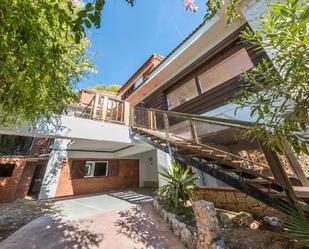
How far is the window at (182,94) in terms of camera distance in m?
7.67

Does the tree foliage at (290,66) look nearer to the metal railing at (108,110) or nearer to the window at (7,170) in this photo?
the metal railing at (108,110)

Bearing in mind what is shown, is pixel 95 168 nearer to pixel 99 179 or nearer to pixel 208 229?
pixel 99 179

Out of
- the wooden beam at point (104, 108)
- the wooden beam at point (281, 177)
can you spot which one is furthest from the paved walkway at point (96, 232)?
the wooden beam at point (104, 108)

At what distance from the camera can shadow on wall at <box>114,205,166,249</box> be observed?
3.62m

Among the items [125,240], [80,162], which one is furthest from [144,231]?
[80,162]

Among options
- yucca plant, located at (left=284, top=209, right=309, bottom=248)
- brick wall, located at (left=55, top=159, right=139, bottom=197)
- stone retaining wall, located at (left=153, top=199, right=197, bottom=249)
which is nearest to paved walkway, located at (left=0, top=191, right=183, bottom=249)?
stone retaining wall, located at (left=153, top=199, right=197, bottom=249)

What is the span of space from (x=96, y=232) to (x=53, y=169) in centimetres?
564

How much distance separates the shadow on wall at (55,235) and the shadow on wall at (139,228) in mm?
652

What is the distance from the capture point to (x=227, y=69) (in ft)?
20.7

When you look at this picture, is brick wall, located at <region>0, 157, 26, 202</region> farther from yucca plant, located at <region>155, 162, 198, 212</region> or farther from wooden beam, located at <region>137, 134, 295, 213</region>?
wooden beam, located at <region>137, 134, 295, 213</region>

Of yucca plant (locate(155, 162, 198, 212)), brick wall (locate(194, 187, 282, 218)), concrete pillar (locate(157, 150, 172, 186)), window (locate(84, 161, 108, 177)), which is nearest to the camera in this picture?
brick wall (locate(194, 187, 282, 218))

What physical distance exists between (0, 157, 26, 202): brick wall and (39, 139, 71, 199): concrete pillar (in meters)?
1.19

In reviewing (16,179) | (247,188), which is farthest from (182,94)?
(16,179)

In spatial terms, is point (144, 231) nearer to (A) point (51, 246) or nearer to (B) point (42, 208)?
(A) point (51, 246)
